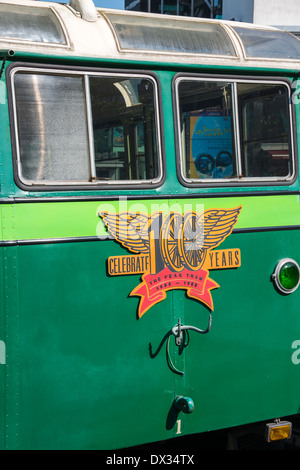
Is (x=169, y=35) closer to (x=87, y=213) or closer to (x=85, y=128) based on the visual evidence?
(x=85, y=128)

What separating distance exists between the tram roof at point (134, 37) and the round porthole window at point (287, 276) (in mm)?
1352

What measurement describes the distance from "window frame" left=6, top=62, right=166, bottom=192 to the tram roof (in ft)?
0.28

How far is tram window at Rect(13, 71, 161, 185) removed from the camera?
346 cm

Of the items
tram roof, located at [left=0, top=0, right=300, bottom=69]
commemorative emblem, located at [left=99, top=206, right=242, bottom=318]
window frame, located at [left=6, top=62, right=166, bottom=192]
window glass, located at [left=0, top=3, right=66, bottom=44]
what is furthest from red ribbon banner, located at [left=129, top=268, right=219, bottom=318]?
window glass, located at [left=0, top=3, right=66, bottom=44]

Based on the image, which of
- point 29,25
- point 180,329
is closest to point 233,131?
point 180,329

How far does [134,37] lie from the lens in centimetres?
380

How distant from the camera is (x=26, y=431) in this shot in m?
3.47

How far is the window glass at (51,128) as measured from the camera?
345 cm

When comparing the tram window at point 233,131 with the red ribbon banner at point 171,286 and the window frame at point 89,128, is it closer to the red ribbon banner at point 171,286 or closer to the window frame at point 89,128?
the window frame at point 89,128

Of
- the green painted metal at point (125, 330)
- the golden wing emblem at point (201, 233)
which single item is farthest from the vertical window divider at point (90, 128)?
the golden wing emblem at point (201, 233)

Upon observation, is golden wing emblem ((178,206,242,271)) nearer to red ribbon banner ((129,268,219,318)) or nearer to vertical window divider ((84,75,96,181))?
red ribbon banner ((129,268,219,318))

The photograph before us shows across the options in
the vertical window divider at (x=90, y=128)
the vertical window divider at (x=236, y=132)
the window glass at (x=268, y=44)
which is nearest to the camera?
the vertical window divider at (x=90, y=128)

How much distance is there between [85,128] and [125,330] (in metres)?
1.23
